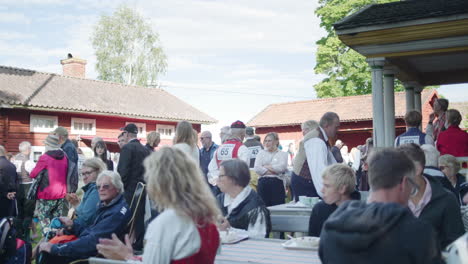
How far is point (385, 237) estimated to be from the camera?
1953 millimetres

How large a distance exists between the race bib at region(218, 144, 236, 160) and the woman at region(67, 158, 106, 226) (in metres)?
2.52

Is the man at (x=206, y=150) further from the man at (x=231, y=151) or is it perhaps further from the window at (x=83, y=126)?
the window at (x=83, y=126)

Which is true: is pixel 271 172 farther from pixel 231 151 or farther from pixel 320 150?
pixel 320 150

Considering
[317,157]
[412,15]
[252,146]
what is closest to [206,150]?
[252,146]

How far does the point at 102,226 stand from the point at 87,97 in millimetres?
22961

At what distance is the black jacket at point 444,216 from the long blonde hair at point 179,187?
153 cm

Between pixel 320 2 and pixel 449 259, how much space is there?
93.5 feet

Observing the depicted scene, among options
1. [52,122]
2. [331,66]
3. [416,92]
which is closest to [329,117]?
[416,92]

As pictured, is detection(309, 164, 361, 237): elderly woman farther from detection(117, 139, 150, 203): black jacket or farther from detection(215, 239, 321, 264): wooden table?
detection(117, 139, 150, 203): black jacket

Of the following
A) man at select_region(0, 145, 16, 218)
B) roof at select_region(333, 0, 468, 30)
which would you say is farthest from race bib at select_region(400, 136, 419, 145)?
man at select_region(0, 145, 16, 218)

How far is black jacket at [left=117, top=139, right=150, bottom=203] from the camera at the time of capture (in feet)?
21.4

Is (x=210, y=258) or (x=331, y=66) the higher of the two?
(x=331, y=66)

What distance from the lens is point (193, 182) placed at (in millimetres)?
2494

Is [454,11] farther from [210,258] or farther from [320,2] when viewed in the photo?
[320,2]
